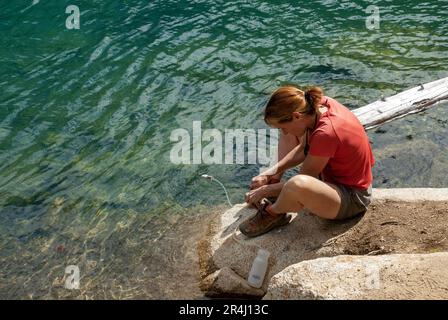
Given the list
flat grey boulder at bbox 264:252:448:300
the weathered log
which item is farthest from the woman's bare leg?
the weathered log

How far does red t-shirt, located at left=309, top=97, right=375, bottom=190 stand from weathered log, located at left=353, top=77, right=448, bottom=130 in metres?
3.92

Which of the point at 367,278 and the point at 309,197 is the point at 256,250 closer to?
the point at 309,197

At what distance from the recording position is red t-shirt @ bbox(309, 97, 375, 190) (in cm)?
600

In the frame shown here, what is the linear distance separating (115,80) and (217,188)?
541 cm

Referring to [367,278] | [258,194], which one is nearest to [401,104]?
[258,194]

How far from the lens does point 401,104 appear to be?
10.5m

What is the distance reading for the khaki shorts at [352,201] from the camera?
6.50m

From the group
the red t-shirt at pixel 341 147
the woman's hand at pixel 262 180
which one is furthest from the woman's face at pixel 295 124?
the woman's hand at pixel 262 180

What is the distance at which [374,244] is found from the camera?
6.42 m

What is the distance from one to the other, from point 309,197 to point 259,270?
45.4 inches

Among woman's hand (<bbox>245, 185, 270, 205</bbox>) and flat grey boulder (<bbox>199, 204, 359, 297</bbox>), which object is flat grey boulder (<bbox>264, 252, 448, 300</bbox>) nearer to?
flat grey boulder (<bbox>199, 204, 359, 297</bbox>)

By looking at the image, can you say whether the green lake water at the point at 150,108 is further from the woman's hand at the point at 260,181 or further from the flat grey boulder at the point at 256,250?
the woman's hand at the point at 260,181

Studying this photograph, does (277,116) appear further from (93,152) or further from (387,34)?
(387,34)
